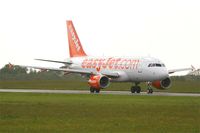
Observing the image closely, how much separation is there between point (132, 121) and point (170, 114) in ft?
15.4

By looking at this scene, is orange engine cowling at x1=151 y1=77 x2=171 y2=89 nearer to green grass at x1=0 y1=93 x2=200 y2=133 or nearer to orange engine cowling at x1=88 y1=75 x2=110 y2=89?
orange engine cowling at x1=88 y1=75 x2=110 y2=89

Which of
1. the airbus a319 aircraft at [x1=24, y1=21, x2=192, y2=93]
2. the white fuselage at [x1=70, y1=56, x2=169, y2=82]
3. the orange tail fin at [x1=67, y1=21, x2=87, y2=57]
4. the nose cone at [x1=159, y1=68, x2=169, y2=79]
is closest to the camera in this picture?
the nose cone at [x1=159, y1=68, x2=169, y2=79]

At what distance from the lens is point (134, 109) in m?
36.9

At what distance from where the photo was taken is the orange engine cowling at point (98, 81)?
68.1 meters

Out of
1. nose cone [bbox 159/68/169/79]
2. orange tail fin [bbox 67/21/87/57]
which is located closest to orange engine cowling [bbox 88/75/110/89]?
nose cone [bbox 159/68/169/79]

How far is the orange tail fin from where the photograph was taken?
82.2 meters

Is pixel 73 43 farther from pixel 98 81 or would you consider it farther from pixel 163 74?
pixel 163 74

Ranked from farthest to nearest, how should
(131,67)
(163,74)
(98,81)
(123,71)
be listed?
1. (123,71)
2. (131,67)
3. (98,81)
4. (163,74)

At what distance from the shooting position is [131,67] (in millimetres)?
69688

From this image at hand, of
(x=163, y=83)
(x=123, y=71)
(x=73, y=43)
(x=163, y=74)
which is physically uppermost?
(x=73, y=43)

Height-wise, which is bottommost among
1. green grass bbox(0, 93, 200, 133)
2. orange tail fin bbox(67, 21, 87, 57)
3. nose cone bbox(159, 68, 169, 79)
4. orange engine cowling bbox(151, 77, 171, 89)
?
green grass bbox(0, 93, 200, 133)

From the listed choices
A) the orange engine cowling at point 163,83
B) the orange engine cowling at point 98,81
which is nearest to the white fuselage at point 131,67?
the orange engine cowling at point 98,81

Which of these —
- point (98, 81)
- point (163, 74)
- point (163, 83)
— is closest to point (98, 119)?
point (163, 74)

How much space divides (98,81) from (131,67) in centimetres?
366
